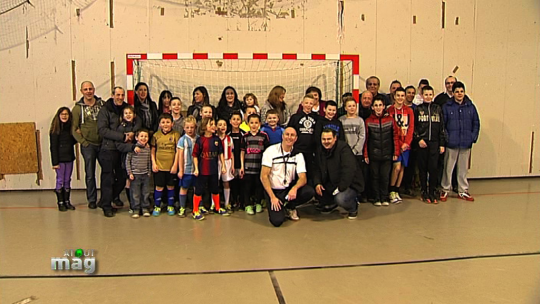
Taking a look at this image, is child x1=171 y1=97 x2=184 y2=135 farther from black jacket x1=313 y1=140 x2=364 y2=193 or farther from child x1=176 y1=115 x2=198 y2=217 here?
black jacket x1=313 y1=140 x2=364 y2=193

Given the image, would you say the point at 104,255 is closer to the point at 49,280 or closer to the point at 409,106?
the point at 49,280

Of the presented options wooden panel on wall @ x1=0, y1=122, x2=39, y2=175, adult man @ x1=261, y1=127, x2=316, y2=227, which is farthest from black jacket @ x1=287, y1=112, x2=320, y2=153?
wooden panel on wall @ x1=0, y1=122, x2=39, y2=175

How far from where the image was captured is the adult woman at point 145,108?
5.36 metres

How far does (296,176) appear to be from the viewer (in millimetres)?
4754

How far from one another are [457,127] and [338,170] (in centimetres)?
197

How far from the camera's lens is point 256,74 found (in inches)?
260

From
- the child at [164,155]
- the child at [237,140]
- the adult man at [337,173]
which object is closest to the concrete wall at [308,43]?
the child at [164,155]

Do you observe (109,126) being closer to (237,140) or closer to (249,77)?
(237,140)

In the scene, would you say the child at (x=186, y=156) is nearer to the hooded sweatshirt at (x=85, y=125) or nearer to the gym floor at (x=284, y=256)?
the gym floor at (x=284, y=256)

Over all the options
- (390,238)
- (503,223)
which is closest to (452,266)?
(390,238)

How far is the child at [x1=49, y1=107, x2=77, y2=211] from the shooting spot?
5121 millimetres

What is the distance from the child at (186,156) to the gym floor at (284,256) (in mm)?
450

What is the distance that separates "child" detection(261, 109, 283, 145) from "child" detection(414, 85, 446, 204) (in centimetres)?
186

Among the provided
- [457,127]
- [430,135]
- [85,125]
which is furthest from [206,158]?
[457,127]
